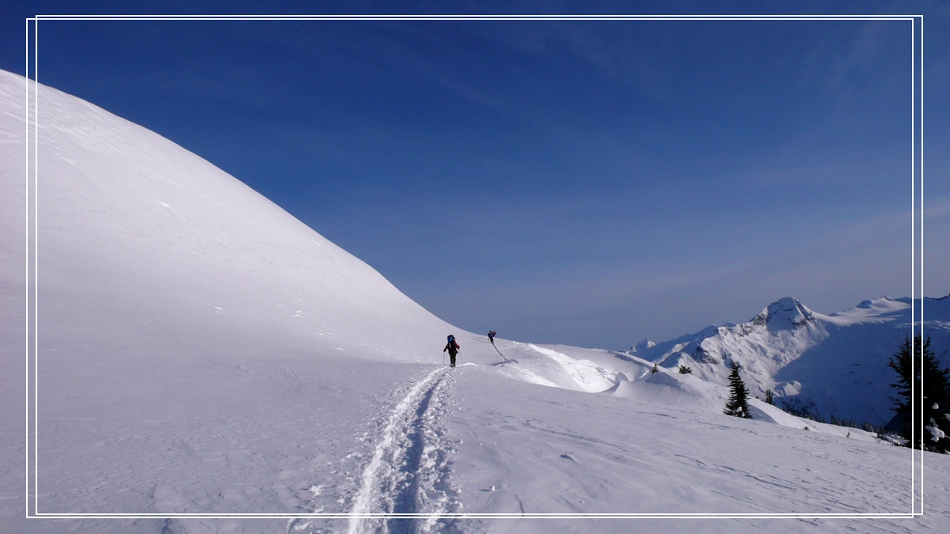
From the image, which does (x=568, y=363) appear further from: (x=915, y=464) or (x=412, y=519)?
(x=412, y=519)

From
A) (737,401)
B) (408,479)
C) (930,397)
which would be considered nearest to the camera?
(408,479)

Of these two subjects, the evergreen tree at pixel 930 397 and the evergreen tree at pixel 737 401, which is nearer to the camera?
the evergreen tree at pixel 930 397

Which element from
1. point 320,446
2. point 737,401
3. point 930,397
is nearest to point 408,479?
point 320,446

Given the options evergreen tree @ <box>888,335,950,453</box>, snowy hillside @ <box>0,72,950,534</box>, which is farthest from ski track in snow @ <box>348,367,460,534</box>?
evergreen tree @ <box>888,335,950,453</box>

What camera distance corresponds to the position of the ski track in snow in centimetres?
491

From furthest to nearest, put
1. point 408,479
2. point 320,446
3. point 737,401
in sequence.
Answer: point 737,401 < point 320,446 < point 408,479

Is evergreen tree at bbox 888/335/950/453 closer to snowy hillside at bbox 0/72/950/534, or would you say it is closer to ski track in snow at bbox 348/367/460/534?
snowy hillside at bbox 0/72/950/534

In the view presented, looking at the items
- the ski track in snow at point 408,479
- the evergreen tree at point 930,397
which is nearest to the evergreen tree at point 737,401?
the evergreen tree at point 930,397

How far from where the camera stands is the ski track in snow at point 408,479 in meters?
4.91

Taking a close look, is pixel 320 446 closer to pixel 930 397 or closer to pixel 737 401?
pixel 737 401

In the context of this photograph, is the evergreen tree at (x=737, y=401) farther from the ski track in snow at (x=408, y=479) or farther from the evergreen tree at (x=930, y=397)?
the ski track in snow at (x=408, y=479)

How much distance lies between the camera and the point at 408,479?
6.14 meters

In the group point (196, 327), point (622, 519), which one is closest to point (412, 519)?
point (622, 519)

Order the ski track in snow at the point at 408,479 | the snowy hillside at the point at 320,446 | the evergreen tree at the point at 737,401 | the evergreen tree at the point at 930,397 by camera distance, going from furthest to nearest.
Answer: the evergreen tree at the point at 737,401, the evergreen tree at the point at 930,397, the snowy hillside at the point at 320,446, the ski track in snow at the point at 408,479
